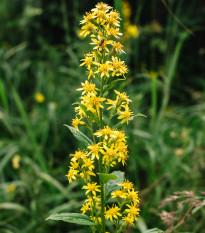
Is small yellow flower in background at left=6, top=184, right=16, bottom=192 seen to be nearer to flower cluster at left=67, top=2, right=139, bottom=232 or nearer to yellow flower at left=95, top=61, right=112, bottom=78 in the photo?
flower cluster at left=67, top=2, right=139, bottom=232

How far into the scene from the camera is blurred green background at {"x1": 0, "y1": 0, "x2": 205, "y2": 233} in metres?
2.53

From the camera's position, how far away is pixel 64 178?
3.04 meters

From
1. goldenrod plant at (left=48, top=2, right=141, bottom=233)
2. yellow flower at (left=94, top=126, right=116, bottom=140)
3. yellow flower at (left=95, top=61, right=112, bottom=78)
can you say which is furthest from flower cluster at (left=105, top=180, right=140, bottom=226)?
yellow flower at (left=95, top=61, right=112, bottom=78)

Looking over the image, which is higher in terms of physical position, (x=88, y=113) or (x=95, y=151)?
(x=88, y=113)

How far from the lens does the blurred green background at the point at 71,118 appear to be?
2.53m

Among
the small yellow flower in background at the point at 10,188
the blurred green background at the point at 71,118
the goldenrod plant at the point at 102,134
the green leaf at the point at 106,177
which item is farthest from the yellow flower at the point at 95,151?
the small yellow flower in background at the point at 10,188

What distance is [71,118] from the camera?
137 inches

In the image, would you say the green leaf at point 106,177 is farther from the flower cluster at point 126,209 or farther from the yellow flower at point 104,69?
the yellow flower at point 104,69

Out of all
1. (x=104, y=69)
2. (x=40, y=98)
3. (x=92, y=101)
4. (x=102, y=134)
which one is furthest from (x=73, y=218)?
(x=40, y=98)

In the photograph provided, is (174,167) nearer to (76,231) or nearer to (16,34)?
(76,231)

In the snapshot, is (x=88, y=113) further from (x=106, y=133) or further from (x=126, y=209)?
(x=126, y=209)

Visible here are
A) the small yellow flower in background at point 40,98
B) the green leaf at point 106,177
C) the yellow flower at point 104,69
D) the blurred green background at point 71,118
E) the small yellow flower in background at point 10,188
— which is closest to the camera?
the green leaf at point 106,177

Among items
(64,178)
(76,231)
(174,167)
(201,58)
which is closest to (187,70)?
(201,58)

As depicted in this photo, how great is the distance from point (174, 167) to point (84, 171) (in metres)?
1.83
